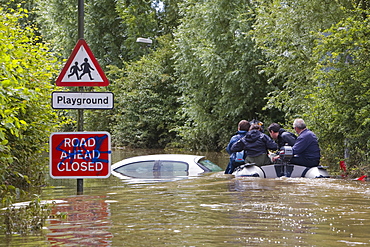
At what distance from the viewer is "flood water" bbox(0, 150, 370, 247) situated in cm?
643

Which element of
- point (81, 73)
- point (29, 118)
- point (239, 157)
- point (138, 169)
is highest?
point (81, 73)

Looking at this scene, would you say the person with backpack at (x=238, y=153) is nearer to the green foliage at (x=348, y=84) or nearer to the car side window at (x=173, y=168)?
the car side window at (x=173, y=168)

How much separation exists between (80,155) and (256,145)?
581 cm

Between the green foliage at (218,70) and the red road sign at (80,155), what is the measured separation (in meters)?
18.2

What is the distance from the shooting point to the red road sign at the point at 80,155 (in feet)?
31.6

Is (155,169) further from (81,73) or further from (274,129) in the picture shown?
(81,73)

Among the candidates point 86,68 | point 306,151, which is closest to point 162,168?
point 306,151

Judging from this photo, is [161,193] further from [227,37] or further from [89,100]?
[227,37]

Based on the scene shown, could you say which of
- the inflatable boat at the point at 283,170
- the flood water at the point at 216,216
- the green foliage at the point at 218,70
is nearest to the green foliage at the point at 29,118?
the flood water at the point at 216,216

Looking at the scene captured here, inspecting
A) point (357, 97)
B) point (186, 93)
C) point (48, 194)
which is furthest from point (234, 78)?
point (48, 194)

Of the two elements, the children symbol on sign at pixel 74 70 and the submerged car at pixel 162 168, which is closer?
the children symbol on sign at pixel 74 70

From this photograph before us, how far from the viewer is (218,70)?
30.4 metres

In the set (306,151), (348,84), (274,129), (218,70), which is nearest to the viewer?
(306,151)

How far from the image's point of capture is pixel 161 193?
11211mm
